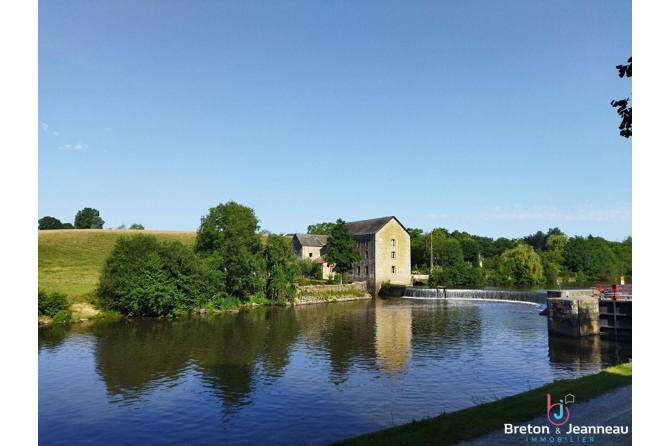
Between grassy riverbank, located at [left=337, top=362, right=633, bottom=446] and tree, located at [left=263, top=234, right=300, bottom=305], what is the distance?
3971 centimetres

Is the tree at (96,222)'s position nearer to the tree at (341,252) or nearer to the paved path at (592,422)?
the tree at (341,252)

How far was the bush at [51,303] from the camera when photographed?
37.2 metres

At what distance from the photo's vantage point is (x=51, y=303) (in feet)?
123

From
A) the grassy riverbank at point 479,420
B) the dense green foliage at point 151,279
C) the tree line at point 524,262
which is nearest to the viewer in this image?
the grassy riverbank at point 479,420

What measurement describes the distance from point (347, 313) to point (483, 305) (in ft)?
50.7

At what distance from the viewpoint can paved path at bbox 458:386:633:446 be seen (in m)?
9.59

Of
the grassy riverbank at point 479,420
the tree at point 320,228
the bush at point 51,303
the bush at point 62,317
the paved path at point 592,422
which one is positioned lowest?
the bush at point 62,317

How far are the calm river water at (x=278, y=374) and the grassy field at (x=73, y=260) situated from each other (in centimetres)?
1139

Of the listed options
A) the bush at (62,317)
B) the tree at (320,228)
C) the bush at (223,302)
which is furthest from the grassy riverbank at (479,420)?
the tree at (320,228)

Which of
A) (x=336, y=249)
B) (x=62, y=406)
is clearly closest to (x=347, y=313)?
(x=336, y=249)
